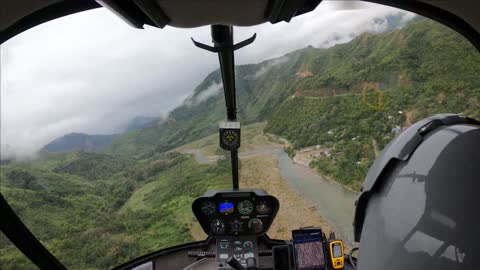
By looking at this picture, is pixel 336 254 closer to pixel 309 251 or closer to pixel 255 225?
pixel 309 251

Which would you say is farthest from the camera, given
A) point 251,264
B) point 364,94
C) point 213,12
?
point 364,94

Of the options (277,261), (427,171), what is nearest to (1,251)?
(277,261)

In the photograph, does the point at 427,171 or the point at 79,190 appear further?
the point at 79,190

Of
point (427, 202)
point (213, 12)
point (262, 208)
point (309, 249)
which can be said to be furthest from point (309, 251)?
point (213, 12)

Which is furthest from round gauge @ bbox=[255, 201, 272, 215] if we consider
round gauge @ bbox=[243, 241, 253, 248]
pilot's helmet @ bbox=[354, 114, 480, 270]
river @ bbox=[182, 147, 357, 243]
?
pilot's helmet @ bbox=[354, 114, 480, 270]

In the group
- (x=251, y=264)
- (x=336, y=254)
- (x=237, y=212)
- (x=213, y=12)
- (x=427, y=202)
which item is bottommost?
(x=251, y=264)

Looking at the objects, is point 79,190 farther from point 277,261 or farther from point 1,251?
point 277,261
